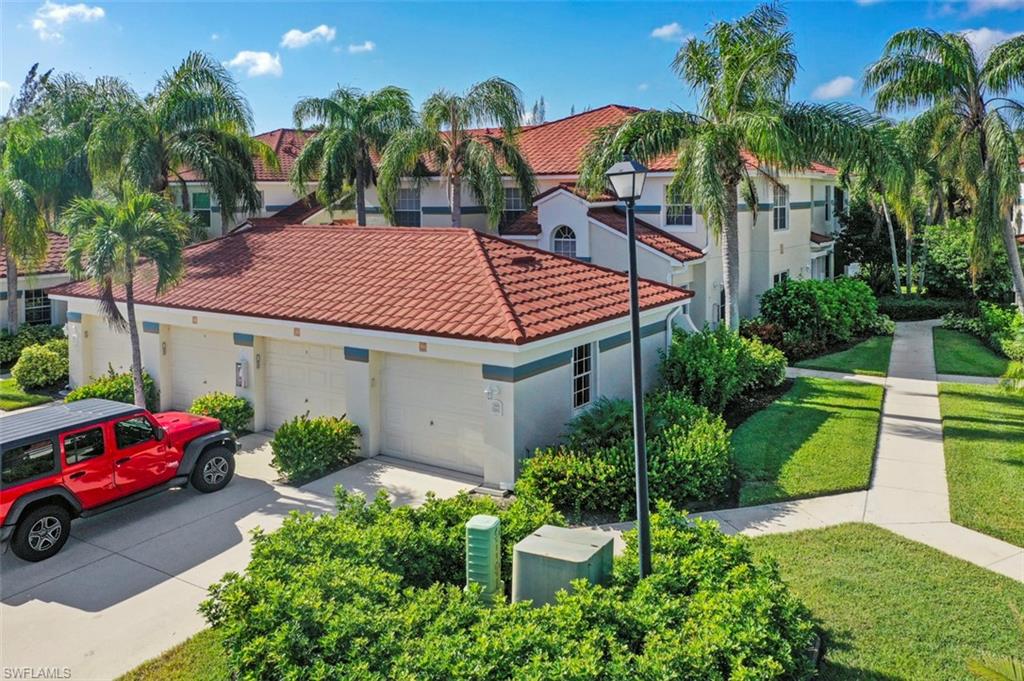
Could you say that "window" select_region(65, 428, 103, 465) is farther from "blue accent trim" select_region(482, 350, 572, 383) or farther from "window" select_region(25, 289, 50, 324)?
"window" select_region(25, 289, 50, 324)

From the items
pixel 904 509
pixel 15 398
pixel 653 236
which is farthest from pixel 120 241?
pixel 904 509

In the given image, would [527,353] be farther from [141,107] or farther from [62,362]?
[141,107]

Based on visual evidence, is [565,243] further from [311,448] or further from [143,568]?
[143,568]

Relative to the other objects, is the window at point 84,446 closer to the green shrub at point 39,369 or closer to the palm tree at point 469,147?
the green shrub at point 39,369

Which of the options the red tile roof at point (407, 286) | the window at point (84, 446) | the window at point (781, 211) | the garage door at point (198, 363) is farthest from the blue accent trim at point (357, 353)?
the window at point (781, 211)

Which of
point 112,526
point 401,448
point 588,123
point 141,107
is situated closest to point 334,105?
point 141,107

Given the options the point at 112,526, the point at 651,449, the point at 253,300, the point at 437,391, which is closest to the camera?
the point at 112,526

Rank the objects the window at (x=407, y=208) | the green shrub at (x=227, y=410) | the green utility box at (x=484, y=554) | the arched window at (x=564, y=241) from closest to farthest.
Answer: the green utility box at (x=484, y=554), the green shrub at (x=227, y=410), the arched window at (x=564, y=241), the window at (x=407, y=208)

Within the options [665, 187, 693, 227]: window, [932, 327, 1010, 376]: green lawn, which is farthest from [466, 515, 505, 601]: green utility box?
[932, 327, 1010, 376]: green lawn
